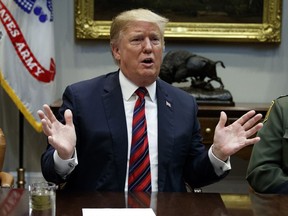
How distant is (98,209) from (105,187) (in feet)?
1.68

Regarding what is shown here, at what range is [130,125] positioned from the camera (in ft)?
7.63

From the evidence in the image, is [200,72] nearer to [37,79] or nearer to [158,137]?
[37,79]

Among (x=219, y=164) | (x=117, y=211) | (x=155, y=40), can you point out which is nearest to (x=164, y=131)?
(x=219, y=164)

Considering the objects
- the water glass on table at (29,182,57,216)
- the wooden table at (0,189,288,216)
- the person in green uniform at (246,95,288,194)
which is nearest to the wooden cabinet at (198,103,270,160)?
the person in green uniform at (246,95,288,194)

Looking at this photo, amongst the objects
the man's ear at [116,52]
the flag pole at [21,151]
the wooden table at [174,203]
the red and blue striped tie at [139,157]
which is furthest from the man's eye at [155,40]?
the flag pole at [21,151]

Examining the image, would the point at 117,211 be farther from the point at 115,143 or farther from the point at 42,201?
the point at 115,143

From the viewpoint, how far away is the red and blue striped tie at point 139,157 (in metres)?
2.25

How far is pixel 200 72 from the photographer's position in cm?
413

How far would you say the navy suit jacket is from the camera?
226 cm

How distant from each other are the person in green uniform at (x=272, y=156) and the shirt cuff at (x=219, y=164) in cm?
19

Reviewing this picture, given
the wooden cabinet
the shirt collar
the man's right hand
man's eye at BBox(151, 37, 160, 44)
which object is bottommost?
the wooden cabinet

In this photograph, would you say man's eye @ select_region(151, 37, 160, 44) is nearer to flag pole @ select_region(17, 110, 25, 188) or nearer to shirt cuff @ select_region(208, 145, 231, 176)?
shirt cuff @ select_region(208, 145, 231, 176)

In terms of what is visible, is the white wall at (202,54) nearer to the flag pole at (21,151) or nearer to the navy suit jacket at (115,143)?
the flag pole at (21,151)

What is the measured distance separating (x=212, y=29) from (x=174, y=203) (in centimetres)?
285
